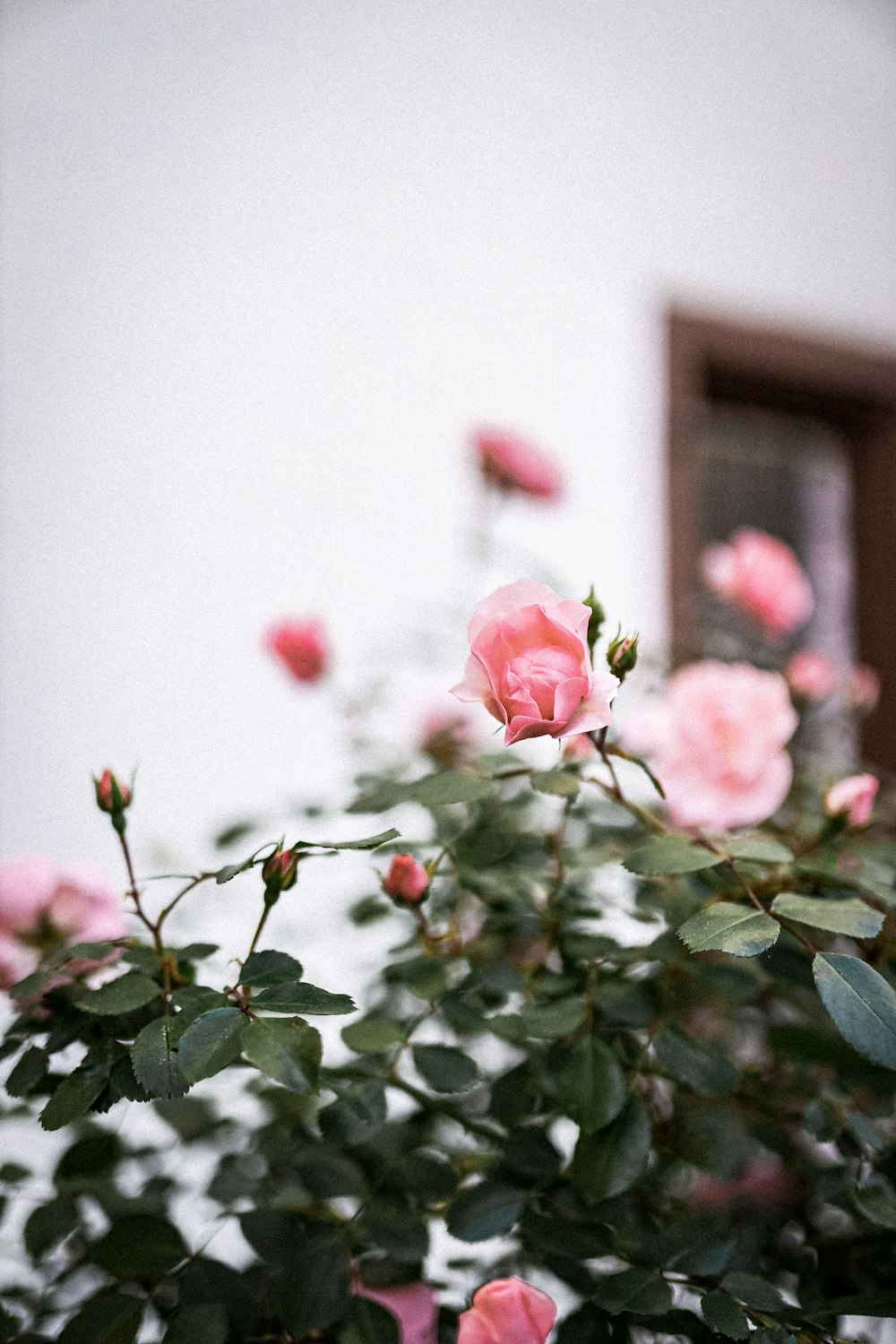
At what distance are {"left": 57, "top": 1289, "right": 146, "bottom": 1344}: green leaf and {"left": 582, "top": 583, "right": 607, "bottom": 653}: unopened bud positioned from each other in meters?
0.35

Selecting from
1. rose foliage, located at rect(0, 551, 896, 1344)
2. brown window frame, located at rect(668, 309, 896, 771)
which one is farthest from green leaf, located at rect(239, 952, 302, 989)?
brown window frame, located at rect(668, 309, 896, 771)

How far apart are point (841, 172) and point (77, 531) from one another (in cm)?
154

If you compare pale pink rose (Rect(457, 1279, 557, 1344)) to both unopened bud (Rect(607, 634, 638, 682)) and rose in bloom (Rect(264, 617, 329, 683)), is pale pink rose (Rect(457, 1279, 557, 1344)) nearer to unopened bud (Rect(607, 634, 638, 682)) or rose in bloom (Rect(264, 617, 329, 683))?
unopened bud (Rect(607, 634, 638, 682))

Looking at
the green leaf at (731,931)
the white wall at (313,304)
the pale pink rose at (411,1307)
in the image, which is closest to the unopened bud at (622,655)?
the green leaf at (731,931)


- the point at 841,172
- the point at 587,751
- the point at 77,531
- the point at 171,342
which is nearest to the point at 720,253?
the point at 841,172

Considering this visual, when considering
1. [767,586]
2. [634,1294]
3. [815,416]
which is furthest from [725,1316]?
[815,416]

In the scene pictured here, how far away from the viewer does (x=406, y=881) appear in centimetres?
45

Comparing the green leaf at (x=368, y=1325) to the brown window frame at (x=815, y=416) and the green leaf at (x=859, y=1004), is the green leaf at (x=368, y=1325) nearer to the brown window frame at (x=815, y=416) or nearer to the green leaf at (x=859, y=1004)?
the green leaf at (x=859, y=1004)

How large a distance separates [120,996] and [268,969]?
0.06 metres

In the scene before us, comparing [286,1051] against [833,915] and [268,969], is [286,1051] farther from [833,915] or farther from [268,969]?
[833,915]

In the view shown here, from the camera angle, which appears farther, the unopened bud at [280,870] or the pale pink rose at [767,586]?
the pale pink rose at [767,586]

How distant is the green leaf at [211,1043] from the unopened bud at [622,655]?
0.21m

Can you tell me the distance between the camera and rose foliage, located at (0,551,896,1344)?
14.2 inches

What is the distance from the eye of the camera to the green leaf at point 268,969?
37 cm
